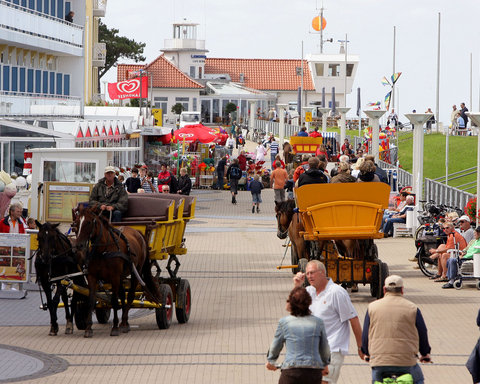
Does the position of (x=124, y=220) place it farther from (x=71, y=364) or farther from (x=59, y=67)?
(x=59, y=67)

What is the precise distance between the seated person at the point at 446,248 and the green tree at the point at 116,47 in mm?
69796

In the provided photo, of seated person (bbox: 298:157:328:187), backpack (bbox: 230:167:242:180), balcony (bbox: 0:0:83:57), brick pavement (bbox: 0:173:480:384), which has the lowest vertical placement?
brick pavement (bbox: 0:173:480:384)

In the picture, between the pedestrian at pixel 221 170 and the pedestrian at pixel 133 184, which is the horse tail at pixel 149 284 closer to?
the pedestrian at pixel 133 184

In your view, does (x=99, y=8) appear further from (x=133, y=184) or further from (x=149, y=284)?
(x=149, y=284)

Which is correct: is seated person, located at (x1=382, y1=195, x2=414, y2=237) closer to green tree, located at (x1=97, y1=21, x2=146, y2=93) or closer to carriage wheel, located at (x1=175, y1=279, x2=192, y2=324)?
carriage wheel, located at (x1=175, y1=279, x2=192, y2=324)

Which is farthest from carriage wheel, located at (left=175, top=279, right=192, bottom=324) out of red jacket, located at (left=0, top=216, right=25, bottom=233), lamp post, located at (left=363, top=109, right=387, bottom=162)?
lamp post, located at (left=363, top=109, right=387, bottom=162)

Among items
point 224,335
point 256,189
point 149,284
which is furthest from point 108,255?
point 256,189

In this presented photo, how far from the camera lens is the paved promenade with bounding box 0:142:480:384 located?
9742mm

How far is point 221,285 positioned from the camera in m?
16.5

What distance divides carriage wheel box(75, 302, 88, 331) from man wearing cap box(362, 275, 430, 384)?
5.83 m

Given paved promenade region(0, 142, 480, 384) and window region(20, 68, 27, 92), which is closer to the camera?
paved promenade region(0, 142, 480, 384)

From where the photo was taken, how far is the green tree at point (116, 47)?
275 feet

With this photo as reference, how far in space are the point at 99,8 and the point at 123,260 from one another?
58.1 meters

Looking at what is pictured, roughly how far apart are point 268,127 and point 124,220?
57.1m
